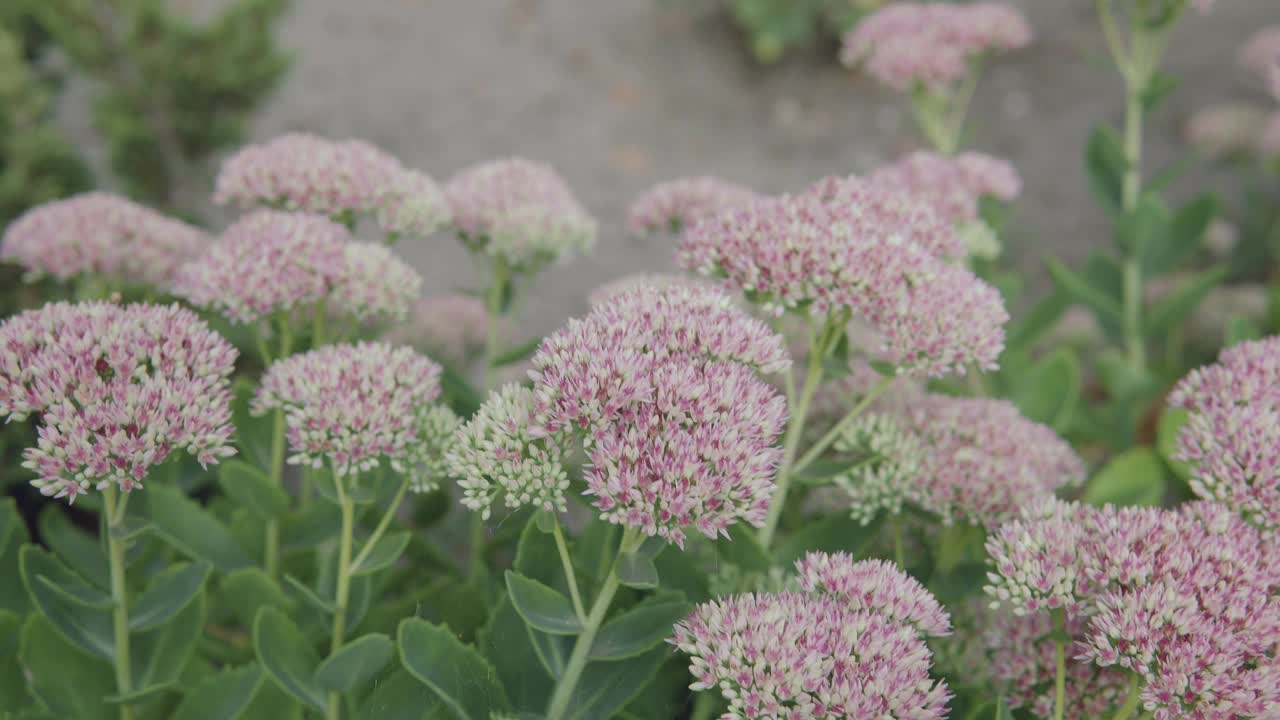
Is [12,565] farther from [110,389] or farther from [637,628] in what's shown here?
[637,628]

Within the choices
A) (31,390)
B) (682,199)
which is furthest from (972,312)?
(31,390)

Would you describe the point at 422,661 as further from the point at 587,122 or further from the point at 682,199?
the point at 587,122

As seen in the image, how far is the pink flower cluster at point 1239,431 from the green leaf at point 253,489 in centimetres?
130

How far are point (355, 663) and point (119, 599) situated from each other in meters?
0.36

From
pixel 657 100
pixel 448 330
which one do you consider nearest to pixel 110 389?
pixel 448 330

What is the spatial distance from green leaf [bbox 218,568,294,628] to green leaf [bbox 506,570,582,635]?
527 mm

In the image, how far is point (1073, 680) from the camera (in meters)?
1.28

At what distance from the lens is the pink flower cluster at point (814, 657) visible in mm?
981

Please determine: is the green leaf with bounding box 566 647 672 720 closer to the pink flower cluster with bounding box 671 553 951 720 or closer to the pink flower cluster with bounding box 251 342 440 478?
the pink flower cluster with bounding box 671 553 951 720

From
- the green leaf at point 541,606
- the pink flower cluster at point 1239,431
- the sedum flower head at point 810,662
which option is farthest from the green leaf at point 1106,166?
the green leaf at point 541,606

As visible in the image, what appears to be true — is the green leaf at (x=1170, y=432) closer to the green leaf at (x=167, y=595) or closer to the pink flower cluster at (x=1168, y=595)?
the pink flower cluster at (x=1168, y=595)

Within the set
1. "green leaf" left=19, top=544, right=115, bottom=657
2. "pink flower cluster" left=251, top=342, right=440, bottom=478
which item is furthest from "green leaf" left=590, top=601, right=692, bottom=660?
"green leaf" left=19, top=544, right=115, bottom=657

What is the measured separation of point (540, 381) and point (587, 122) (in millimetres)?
5128

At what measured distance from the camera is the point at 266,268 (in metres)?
1.49
